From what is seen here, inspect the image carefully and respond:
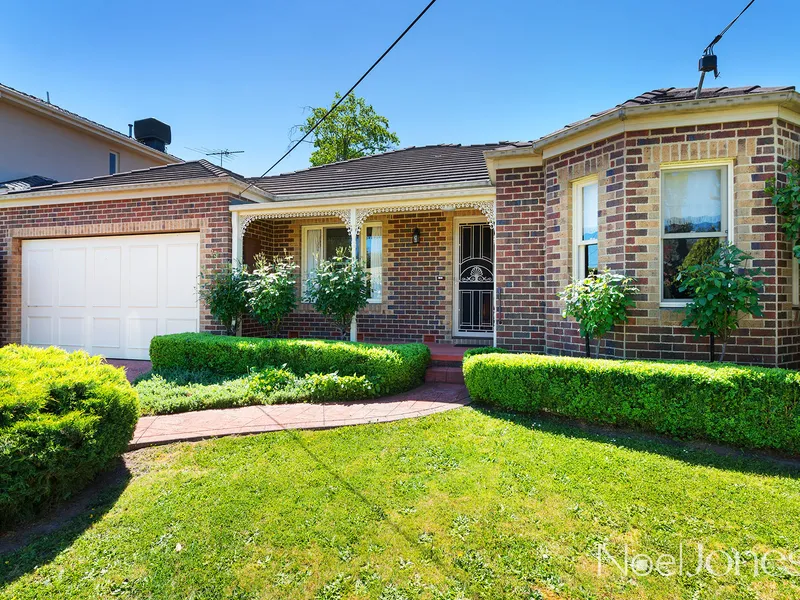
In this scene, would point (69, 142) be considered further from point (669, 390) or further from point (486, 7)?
point (669, 390)

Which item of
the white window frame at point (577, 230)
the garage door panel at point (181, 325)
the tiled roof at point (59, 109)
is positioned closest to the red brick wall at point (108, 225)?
the garage door panel at point (181, 325)

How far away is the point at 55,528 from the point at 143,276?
7067mm

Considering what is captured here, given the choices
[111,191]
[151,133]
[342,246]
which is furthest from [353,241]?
[151,133]

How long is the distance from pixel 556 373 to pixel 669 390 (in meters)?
1.04

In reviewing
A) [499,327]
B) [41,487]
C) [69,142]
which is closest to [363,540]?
[41,487]

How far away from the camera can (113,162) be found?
15.5 m

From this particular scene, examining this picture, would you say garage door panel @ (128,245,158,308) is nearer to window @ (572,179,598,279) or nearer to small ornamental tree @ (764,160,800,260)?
window @ (572,179,598,279)

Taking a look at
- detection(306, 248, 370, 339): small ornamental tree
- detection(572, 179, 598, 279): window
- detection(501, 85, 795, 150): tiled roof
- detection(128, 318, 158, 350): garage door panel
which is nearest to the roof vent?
detection(128, 318, 158, 350): garage door panel

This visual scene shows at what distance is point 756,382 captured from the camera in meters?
3.97

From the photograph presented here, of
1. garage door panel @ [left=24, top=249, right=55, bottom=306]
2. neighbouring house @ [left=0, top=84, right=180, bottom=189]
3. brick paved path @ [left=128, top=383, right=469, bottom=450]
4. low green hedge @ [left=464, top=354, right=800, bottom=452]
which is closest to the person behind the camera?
low green hedge @ [left=464, top=354, right=800, bottom=452]

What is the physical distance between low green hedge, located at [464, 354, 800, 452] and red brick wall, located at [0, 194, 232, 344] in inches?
236

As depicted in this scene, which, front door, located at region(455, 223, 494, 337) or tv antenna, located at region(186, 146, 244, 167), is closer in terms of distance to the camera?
front door, located at region(455, 223, 494, 337)

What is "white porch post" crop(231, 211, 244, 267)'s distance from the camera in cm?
866

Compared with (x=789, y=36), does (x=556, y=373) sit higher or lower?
lower
